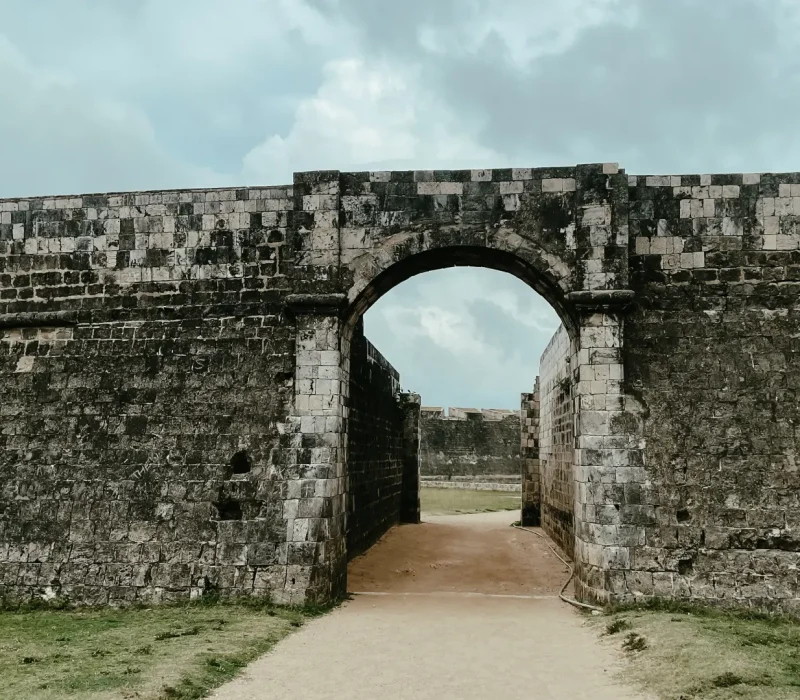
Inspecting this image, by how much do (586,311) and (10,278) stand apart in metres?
7.32

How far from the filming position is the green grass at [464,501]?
22.5 metres

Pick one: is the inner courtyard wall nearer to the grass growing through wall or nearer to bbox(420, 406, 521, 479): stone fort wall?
the grass growing through wall

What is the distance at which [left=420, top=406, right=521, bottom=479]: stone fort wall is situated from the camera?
3102cm

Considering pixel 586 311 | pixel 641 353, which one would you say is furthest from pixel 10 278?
pixel 641 353

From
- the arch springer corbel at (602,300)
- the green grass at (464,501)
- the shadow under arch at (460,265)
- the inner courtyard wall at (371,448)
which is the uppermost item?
the shadow under arch at (460,265)

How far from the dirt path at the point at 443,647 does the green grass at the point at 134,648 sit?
274mm

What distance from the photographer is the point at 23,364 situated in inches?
345

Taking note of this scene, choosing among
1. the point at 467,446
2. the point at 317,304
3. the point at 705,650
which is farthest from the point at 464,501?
the point at 705,650

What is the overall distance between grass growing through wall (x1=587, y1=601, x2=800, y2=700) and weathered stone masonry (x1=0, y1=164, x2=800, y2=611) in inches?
15.4

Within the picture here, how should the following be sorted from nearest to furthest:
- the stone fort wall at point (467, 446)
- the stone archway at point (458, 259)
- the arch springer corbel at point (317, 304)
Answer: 1. the stone archway at point (458, 259)
2. the arch springer corbel at point (317, 304)
3. the stone fort wall at point (467, 446)

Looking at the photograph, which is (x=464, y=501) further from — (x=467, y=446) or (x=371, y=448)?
(x=371, y=448)

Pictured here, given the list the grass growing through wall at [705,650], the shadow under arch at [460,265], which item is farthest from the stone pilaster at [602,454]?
the grass growing through wall at [705,650]

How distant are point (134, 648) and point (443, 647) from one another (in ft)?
8.87

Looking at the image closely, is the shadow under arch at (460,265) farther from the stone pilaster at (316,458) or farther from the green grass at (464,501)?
the green grass at (464,501)
